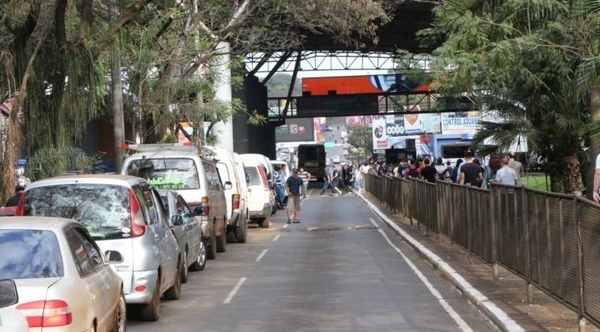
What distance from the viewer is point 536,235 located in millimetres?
10086

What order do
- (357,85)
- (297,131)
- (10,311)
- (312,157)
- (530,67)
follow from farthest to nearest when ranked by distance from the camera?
(297,131)
(312,157)
(357,85)
(530,67)
(10,311)

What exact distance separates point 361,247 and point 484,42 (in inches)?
246

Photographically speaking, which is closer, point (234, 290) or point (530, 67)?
point (234, 290)

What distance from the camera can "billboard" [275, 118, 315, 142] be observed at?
146 meters

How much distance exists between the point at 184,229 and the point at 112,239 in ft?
11.0

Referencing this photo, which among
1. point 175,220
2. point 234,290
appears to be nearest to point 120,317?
point 175,220

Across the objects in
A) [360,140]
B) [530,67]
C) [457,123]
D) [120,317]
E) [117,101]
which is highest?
[360,140]

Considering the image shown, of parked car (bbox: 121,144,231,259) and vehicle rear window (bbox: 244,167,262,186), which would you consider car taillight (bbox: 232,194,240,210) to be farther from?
vehicle rear window (bbox: 244,167,262,186)

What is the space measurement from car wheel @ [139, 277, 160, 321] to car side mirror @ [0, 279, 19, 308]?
14.1 ft

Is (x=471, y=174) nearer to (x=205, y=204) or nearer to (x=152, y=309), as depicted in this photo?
(x=205, y=204)

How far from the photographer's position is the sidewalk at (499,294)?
942cm

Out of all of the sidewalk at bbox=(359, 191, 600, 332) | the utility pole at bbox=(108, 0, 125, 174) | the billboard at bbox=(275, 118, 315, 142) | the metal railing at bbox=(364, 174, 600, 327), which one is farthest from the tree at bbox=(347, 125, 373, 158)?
the metal railing at bbox=(364, 174, 600, 327)

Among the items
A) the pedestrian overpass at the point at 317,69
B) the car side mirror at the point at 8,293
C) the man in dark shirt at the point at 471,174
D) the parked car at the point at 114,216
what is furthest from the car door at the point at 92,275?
the pedestrian overpass at the point at 317,69

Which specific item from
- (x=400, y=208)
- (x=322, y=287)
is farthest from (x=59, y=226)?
(x=400, y=208)
